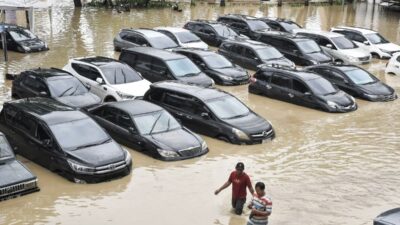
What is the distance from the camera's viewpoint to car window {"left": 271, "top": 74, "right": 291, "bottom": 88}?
816 inches

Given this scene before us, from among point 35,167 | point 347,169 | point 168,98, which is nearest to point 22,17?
point 168,98

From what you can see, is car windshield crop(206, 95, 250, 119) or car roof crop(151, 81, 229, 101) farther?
car roof crop(151, 81, 229, 101)

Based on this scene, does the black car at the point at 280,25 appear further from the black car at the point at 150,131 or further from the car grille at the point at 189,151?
the car grille at the point at 189,151

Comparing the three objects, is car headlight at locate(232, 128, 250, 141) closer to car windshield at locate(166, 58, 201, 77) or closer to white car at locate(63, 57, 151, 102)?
white car at locate(63, 57, 151, 102)

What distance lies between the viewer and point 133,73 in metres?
20.4

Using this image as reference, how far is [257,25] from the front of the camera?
3344 cm

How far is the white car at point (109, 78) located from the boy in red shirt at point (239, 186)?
8508mm

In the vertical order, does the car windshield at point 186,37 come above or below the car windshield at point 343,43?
above

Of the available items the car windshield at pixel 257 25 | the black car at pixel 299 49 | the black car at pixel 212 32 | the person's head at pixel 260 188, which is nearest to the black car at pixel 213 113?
the person's head at pixel 260 188

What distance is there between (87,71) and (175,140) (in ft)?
22.5

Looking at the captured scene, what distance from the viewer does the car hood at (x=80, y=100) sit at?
17539 millimetres

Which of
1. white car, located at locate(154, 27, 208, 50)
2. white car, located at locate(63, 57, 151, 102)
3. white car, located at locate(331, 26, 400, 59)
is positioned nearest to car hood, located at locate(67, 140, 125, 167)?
white car, located at locate(63, 57, 151, 102)

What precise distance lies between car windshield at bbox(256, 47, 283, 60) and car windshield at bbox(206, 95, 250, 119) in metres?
8.75

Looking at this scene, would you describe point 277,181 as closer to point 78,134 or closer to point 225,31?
point 78,134
